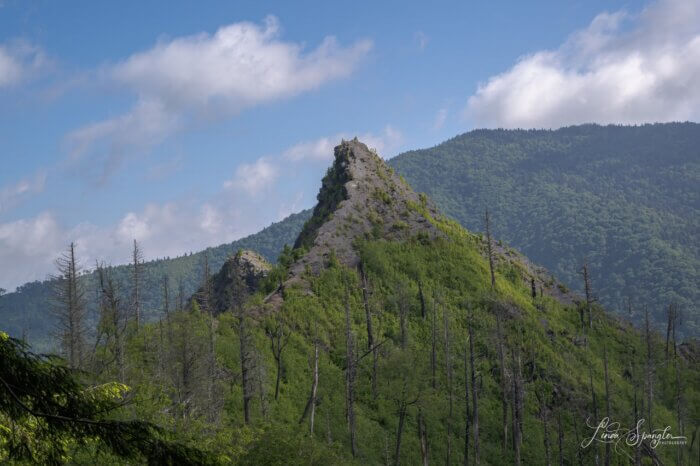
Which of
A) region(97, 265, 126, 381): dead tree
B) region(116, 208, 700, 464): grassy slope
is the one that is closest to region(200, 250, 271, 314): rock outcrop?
region(116, 208, 700, 464): grassy slope

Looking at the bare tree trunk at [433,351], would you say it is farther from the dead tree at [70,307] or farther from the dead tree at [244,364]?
the dead tree at [70,307]

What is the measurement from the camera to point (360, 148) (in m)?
104

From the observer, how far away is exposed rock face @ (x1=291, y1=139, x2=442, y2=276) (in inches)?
3233

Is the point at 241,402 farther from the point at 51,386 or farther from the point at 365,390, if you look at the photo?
the point at 51,386

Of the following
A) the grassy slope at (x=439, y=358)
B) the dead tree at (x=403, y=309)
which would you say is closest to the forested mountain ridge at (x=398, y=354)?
the grassy slope at (x=439, y=358)

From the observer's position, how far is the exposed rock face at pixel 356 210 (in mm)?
82125

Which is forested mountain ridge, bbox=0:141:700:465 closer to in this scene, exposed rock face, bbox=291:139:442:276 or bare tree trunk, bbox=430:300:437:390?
exposed rock face, bbox=291:139:442:276

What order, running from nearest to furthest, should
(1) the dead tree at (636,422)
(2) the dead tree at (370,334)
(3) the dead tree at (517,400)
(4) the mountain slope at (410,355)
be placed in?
(4) the mountain slope at (410,355) → (1) the dead tree at (636,422) → (3) the dead tree at (517,400) → (2) the dead tree at (370,334)

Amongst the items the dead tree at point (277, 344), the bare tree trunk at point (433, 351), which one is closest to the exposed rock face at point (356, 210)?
the dead tree at point (277, 344)

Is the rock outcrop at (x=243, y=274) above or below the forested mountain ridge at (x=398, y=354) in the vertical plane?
above

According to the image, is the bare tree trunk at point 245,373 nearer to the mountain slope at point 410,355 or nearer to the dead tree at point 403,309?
the mountain slope at point 410,355
